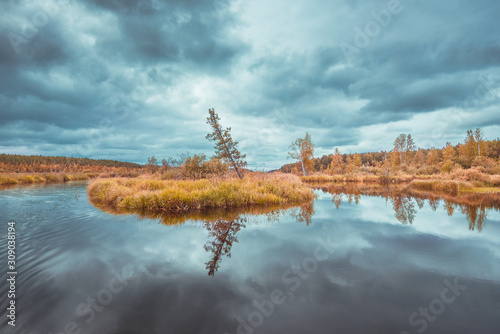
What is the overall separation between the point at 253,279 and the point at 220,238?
115 inches

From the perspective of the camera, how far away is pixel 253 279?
14.8 ft

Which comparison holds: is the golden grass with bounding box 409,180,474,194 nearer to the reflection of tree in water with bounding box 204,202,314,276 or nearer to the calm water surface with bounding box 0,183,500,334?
the calm water surface with bounding box 0,183,500,334

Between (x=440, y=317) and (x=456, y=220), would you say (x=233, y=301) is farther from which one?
(x=456, y=220)

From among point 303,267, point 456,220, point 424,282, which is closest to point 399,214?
point 456,220

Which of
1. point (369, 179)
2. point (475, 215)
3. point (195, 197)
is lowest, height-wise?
point (475, 215)

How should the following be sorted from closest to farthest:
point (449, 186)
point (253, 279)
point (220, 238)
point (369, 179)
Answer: point (253, 279) → point (220, 238) → point (449, 186) → point (369, 179)

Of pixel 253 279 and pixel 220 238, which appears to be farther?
pixel 220 238

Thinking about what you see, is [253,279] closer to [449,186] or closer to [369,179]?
[449,186]

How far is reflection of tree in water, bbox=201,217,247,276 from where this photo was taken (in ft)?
17.6

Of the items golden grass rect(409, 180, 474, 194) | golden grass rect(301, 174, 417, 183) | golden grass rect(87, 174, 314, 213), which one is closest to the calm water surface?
golden grass rect(87, 174, 314, 213)

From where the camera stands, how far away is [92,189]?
19.6 m

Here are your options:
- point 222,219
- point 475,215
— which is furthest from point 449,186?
point 222,219

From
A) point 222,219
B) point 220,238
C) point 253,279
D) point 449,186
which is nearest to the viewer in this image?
point 253,279

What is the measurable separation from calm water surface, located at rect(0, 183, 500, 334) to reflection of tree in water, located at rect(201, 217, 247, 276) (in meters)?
0.05
